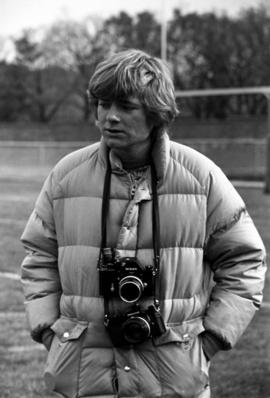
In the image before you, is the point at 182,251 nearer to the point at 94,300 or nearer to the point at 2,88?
the point at 94,300

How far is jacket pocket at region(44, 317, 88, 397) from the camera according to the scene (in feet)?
8.91

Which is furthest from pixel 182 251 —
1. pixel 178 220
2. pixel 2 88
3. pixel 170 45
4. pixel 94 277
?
pixel 2 88

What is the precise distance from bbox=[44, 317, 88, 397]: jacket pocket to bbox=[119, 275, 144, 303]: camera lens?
15 centimetres

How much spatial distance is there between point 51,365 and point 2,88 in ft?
146

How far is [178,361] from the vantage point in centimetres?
270

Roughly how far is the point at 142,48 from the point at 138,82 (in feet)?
129

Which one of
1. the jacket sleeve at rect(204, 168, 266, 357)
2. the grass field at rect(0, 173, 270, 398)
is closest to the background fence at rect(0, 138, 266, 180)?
the grass field at rect(0, 173, 270, 398)

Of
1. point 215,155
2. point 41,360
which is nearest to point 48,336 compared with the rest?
point 41,360

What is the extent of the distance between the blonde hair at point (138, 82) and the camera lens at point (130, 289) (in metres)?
0.48

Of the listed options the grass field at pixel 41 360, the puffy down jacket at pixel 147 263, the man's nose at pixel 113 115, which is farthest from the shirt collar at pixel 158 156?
the grass field at pixel 41 360

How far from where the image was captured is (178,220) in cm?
272

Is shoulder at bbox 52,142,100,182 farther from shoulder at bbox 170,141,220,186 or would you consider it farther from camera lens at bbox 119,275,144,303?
camera lens at bbox 119,275,144,303

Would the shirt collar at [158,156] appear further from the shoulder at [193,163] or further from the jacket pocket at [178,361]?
the jacket pocket at [178,361]

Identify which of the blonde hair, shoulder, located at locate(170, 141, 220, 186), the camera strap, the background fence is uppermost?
the blonde hair
